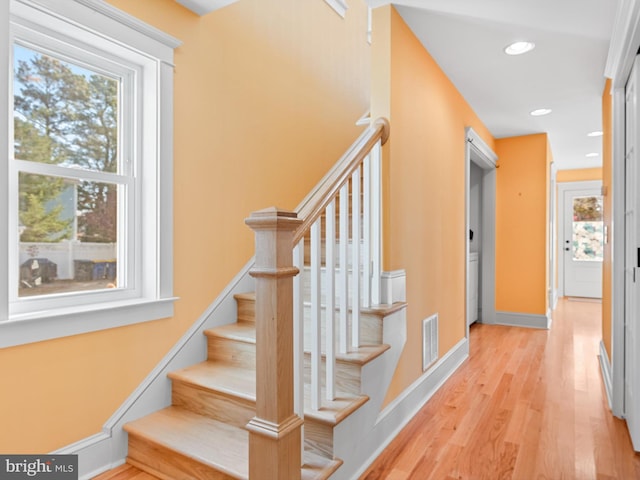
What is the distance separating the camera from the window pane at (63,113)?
1.66m

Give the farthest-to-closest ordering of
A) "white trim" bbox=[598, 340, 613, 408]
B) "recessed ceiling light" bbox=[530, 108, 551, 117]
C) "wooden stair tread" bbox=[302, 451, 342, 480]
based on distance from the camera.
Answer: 1. "recessed ceiling light" bbox=[530, 108, 551, 117]
2. "white trim" bbox=[598, 340, 613, 408]
3. "wooden stair tread" bbox=[302, 451, 342, 480]

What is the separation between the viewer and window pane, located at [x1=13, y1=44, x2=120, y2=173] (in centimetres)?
166

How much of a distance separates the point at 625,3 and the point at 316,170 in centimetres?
217

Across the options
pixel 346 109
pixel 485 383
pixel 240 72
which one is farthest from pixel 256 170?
pixel 485 383

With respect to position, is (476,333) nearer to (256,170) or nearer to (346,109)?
(346,109)

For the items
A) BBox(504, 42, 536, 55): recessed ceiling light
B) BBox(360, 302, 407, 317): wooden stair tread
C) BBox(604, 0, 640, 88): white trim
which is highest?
BBox(504, 42, 536, 55): recessed ceiling light

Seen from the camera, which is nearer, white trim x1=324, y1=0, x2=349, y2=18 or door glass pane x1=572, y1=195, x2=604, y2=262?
white trim x1=324, y1=0, x2=349, y2=18

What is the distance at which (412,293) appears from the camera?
243 centimetres

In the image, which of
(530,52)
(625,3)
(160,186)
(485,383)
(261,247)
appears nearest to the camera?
(261,247)

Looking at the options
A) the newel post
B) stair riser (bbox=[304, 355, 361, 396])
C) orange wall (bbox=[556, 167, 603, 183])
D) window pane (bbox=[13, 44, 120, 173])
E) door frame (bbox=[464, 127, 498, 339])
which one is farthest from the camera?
orange wall (bbox=[556, 167, 603, 183])

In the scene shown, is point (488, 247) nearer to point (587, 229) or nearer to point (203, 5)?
point (587, 229)

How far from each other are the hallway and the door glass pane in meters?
4.54

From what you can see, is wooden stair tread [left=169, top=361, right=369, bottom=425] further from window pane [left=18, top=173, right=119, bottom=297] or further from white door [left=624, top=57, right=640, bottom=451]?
white door [left=624, top=57, right=640, bottom=451]

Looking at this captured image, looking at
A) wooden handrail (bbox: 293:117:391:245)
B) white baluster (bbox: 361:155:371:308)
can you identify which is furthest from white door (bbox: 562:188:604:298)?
white baluster (bbox: 361:155:371:308)
